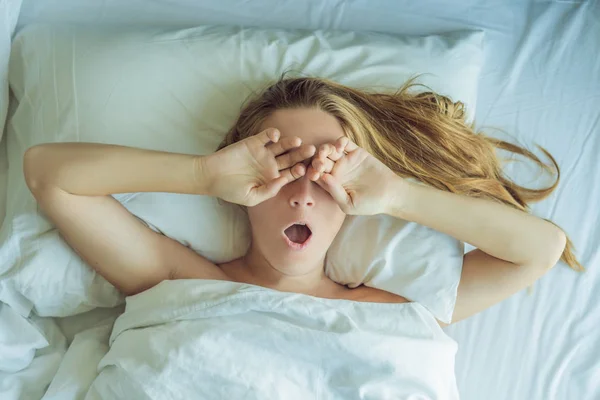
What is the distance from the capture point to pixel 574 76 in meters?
1.45

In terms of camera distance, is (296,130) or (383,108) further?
Result: (383,108)

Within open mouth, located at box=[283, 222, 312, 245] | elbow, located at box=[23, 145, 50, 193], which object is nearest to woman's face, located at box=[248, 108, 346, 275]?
open mouth, located at box=[283, 222, 312, 245]

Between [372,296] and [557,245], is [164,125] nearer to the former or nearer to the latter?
[372,296]

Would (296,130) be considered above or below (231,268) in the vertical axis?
above

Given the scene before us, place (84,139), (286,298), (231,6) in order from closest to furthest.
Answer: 1. (286,298)
2. (84,139)
3. (231,6)

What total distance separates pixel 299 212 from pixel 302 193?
0.11 ft

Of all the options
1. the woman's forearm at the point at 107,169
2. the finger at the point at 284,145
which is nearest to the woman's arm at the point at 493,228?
the finger at the point at 284,145

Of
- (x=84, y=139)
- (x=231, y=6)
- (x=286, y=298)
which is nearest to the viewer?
(x=286, y=298)

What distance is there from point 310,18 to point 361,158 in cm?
49

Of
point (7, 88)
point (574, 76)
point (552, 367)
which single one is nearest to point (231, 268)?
point (7, 88)

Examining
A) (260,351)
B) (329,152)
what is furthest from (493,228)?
(260,351)

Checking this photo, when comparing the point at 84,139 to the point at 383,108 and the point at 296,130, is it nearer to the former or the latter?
the point at 296,130

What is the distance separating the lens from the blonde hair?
3.92 ft

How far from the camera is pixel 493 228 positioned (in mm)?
1174
